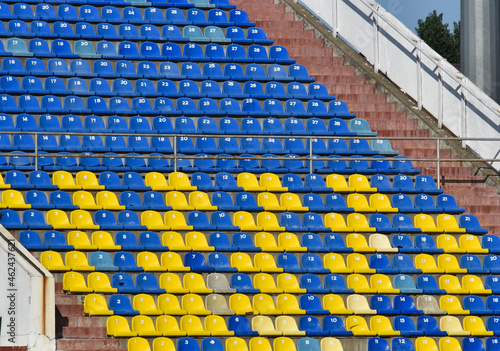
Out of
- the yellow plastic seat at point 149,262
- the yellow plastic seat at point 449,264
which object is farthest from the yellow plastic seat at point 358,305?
the yellow plastic seat at point 149,262

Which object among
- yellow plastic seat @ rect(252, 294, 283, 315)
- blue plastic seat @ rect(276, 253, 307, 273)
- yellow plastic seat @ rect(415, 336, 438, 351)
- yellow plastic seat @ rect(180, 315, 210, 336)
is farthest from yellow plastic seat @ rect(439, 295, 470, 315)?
yellow plastic seat @ rect(180, 315, 210, 336)

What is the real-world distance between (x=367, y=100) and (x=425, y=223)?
9.47 feet

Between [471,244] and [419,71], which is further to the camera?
[419,71]

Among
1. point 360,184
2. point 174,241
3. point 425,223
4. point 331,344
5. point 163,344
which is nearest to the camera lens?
point 163,344

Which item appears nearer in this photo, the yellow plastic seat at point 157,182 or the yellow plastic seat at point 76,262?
the yellow plastic seat at point 76,262

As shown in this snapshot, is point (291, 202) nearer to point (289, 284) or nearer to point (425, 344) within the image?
point (289, 284)

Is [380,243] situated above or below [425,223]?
below

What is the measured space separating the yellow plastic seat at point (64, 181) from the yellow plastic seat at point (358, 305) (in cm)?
336

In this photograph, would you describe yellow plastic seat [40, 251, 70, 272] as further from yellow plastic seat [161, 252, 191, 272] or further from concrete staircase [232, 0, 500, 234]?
concrete staircase [232, 0, 500, 234]

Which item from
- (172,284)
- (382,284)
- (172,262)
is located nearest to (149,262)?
(172,262)

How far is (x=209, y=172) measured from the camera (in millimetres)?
12609

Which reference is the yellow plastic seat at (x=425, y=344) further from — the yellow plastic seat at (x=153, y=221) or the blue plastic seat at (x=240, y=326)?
the yellow plastic seat at (x=153, y=221)

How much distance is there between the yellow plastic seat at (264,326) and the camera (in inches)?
413

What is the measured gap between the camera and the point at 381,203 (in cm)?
1241
